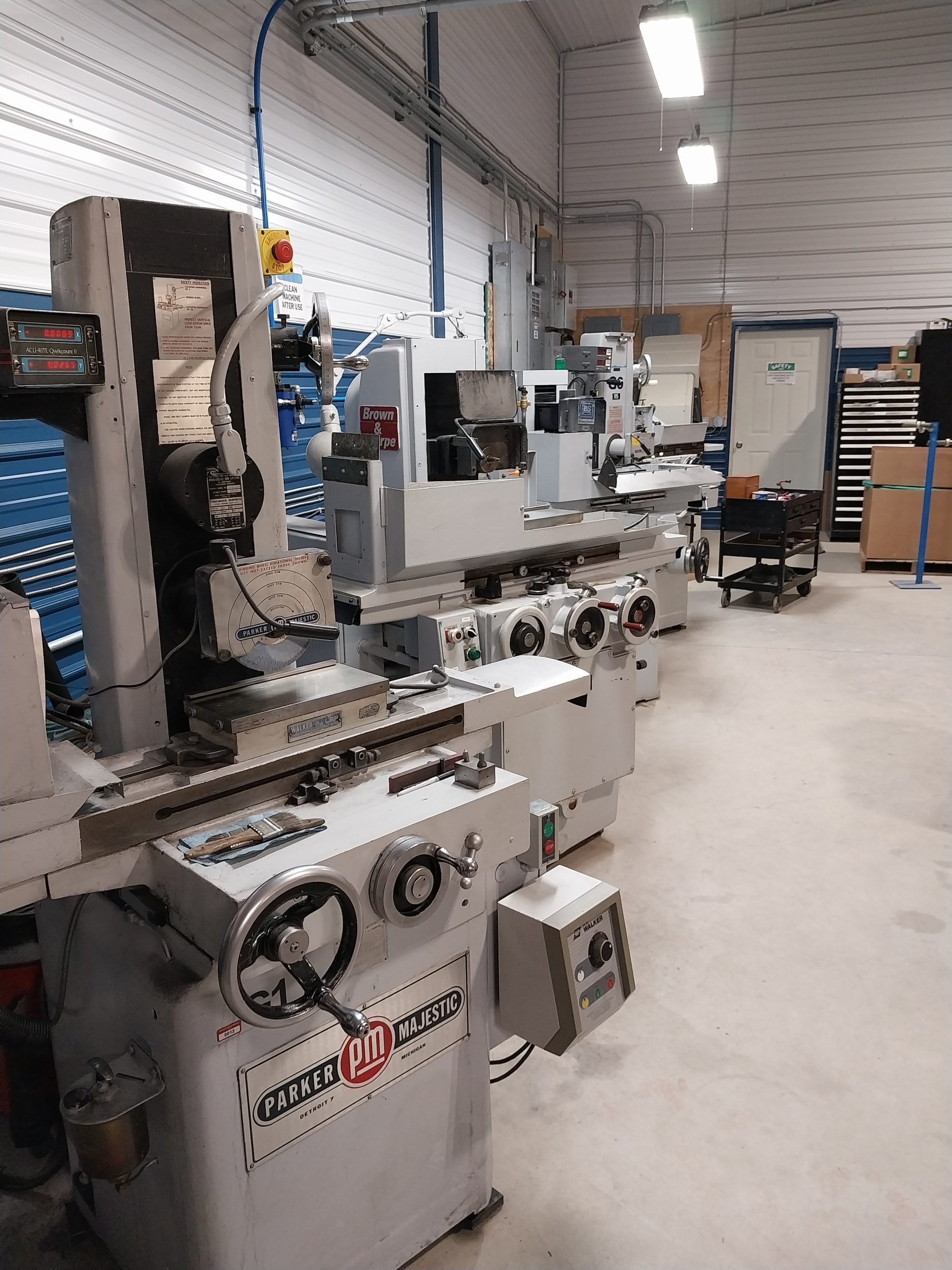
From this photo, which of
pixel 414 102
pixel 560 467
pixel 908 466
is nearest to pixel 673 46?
pixel 414 102

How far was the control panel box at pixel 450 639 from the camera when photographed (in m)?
2.23

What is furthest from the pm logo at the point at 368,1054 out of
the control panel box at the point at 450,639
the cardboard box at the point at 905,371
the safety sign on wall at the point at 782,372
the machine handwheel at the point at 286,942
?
the safety sign on wall at the point at 782,372

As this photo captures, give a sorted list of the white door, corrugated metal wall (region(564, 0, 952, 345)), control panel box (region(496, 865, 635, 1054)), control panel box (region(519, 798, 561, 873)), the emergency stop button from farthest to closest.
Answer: the white door → corrugated metal wall (region(564, 0, 952, 345)) → the emergency stop button → control panel box (region(519, 798, 561, 873)) → control panel box (region(496, 865, 635, 1054))

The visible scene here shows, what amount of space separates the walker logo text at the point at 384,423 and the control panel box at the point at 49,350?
5.15 ft

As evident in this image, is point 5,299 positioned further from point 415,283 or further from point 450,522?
point 415,283

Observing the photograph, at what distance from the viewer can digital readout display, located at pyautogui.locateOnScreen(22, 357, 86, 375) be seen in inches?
44.5

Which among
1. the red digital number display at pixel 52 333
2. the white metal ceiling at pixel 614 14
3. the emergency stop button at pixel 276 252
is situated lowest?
the red digital number display at pixel 52 333

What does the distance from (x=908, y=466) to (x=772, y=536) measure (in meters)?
1.36

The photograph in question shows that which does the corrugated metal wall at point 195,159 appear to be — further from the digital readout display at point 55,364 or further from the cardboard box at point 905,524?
the cardboard box at point 905,524

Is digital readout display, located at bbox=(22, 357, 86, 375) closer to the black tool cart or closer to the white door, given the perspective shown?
the black tool cart

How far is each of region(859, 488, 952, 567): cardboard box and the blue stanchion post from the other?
0.27 feet

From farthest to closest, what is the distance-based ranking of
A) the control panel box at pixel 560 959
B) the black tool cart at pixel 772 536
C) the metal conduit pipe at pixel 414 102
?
the black tool cart at pixel 772 536 → the metal conduit pipe at pixel 414 102 → the control panel box at pixel 560 959

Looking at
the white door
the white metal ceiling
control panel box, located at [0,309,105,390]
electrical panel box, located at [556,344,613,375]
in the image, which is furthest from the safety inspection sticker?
the white metal ceiling

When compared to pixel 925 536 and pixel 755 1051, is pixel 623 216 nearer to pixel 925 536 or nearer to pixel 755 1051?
pixel 925 536
